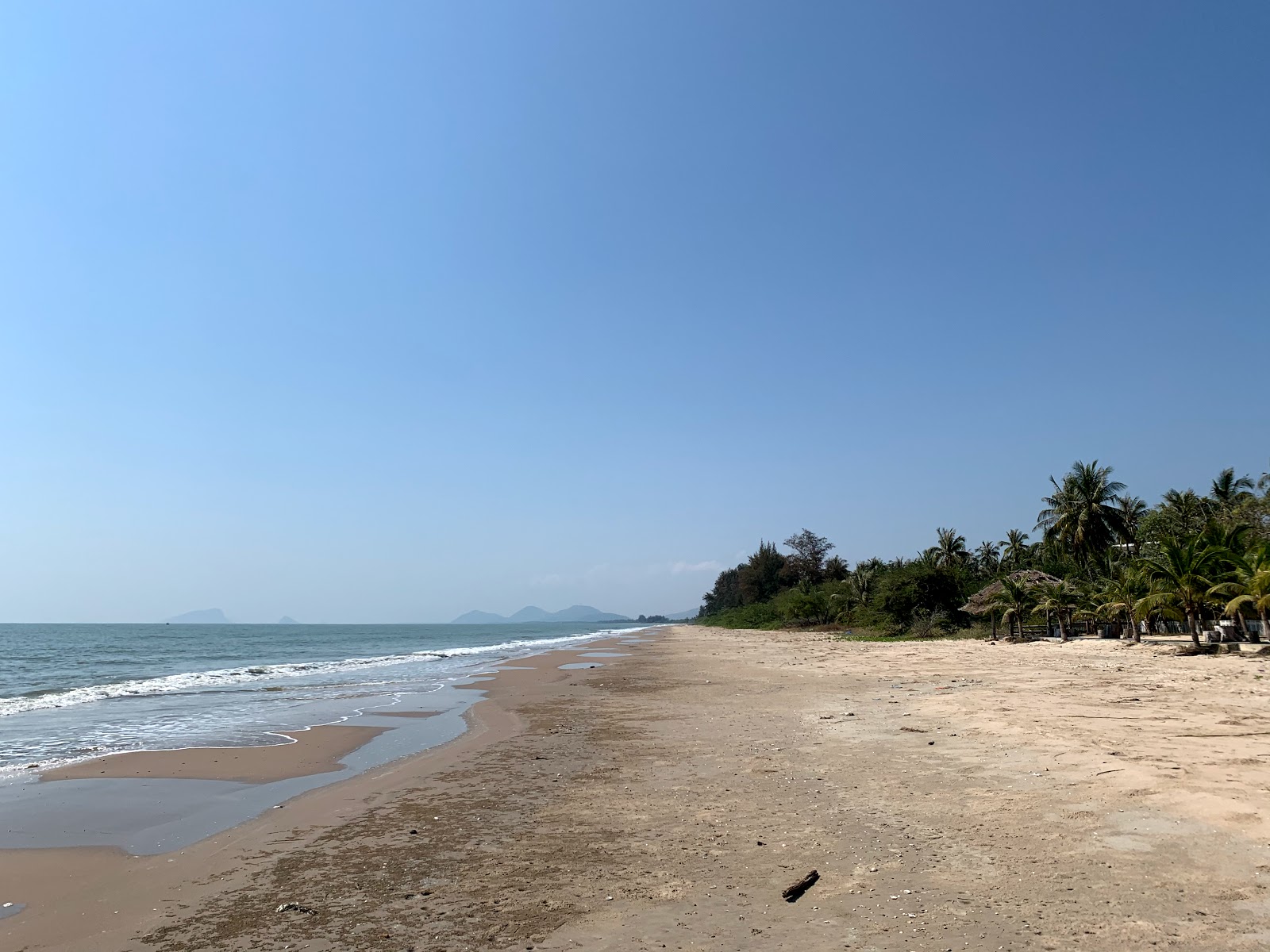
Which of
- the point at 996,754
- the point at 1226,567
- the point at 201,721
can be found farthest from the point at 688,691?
the point at 1226,567

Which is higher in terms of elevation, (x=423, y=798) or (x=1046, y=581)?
(x=1046, y=581)

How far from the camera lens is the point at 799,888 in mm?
5641

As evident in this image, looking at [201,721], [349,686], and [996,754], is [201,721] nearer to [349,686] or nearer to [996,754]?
[349,686]

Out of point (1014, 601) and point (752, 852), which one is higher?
point (1014, 601)

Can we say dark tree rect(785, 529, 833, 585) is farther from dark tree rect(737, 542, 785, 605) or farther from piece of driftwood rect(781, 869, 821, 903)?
piece of driftwood rect(781, 869, 821, 903)

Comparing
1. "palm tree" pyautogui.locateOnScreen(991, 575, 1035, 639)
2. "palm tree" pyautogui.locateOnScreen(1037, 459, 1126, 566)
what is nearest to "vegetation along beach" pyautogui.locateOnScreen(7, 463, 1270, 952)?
"palm tree" pyautogui.locateOnScreen(991, 575, 1035, 639)


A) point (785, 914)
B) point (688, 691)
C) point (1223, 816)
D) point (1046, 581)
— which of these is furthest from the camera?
point (1046, 581)

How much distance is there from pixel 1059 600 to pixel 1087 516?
75.9 ft

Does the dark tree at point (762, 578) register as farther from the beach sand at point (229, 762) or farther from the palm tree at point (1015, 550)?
the beach sand at point (229, 762)

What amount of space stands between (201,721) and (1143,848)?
20.1m

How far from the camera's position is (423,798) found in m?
9.48

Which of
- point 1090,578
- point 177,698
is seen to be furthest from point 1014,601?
point 177,698

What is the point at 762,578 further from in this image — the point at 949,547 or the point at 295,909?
the point at 295,909

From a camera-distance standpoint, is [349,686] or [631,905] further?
[349,686]
